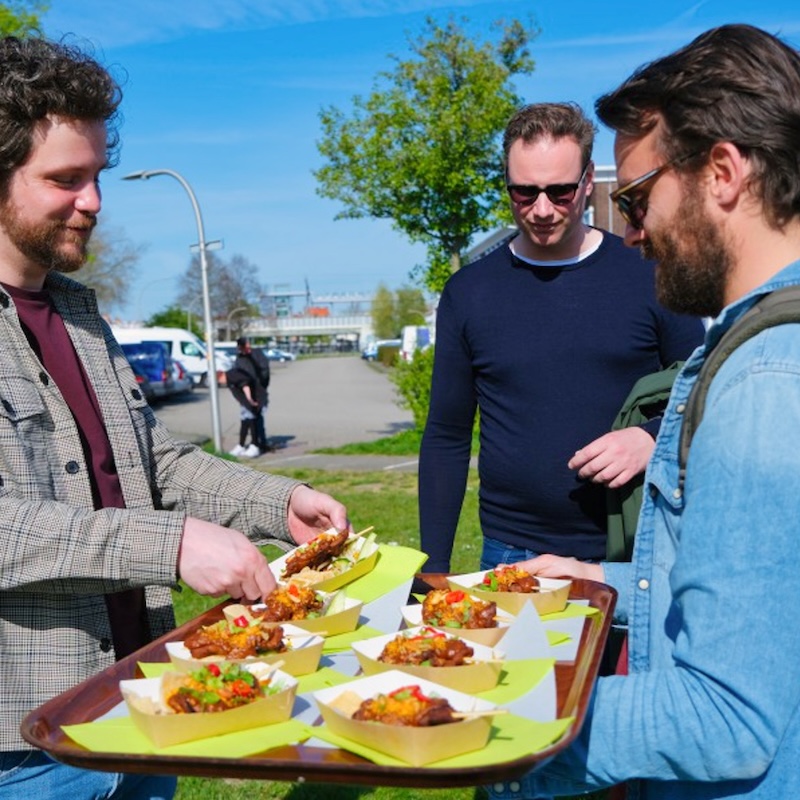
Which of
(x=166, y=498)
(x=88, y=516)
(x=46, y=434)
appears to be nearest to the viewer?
(x=88, y=516)

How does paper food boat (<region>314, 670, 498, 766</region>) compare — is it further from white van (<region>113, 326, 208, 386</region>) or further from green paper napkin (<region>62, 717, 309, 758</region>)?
white van (<region>113, 326, 208, 386</region>)

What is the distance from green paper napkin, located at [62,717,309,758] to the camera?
157 centimetres

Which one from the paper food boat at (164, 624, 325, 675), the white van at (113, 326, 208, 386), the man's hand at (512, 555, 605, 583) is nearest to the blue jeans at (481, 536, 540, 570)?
the man's hand at (512, 555, 605, 583)

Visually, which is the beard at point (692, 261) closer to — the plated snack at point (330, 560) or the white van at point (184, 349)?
the plated snack at point (330, 560)

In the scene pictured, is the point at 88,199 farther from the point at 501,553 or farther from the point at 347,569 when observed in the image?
the point at 501,553

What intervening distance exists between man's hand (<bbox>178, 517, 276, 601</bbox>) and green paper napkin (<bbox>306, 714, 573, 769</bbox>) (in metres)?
0.62

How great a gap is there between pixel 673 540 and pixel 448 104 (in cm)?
1837

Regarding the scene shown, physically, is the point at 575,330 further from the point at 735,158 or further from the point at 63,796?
the point at 63,796

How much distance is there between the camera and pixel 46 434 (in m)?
2.39

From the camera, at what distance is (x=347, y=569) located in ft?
8.90

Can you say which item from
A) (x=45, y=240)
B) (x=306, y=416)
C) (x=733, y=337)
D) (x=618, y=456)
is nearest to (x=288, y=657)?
(x=733, y=337)

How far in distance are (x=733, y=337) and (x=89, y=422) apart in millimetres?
1689

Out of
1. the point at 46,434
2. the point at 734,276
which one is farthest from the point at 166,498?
the point at 734,276

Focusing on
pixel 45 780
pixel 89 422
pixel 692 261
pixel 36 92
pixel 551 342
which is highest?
pixel 36 92
